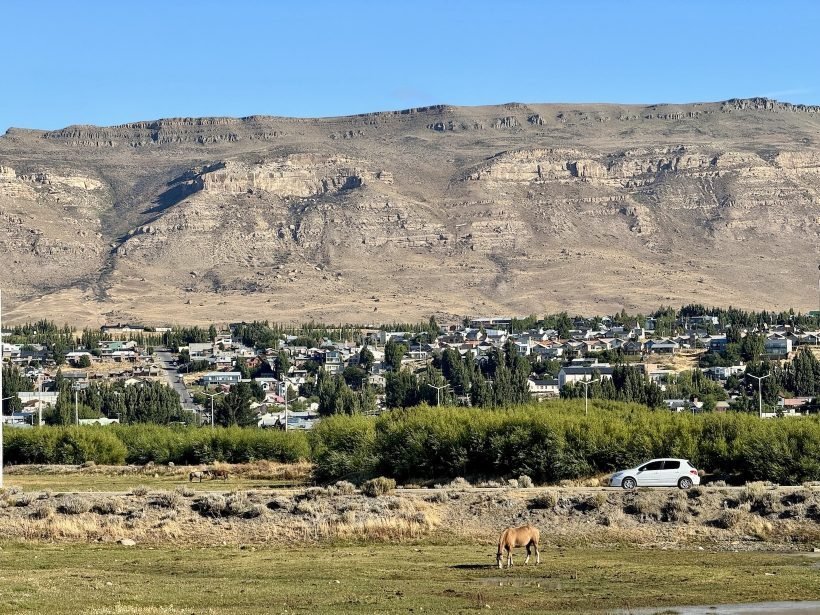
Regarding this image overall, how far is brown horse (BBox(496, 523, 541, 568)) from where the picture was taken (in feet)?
126

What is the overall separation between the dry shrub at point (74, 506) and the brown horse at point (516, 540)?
46.6 ft

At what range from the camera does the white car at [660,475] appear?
53.0 metres

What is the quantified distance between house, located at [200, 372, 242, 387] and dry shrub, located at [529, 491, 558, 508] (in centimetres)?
12491

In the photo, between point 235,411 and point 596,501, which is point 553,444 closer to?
point 596,501

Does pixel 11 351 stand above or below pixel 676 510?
above

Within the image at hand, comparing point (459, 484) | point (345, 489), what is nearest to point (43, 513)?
point (345, 489)

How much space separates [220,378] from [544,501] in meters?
129

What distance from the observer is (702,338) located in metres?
193

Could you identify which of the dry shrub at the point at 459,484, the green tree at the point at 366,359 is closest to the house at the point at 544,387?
the green tree at the point at 366,359

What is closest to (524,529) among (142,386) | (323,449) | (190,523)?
(190,523)

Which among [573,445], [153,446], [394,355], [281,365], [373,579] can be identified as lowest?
[153,446]

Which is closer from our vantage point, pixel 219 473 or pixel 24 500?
pixel 24 500

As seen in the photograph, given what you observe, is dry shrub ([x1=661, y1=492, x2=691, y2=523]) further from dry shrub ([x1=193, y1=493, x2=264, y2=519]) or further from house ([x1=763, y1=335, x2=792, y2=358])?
house ([x1=763, y1=335, x2=792, y2=358])

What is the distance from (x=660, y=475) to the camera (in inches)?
2090
